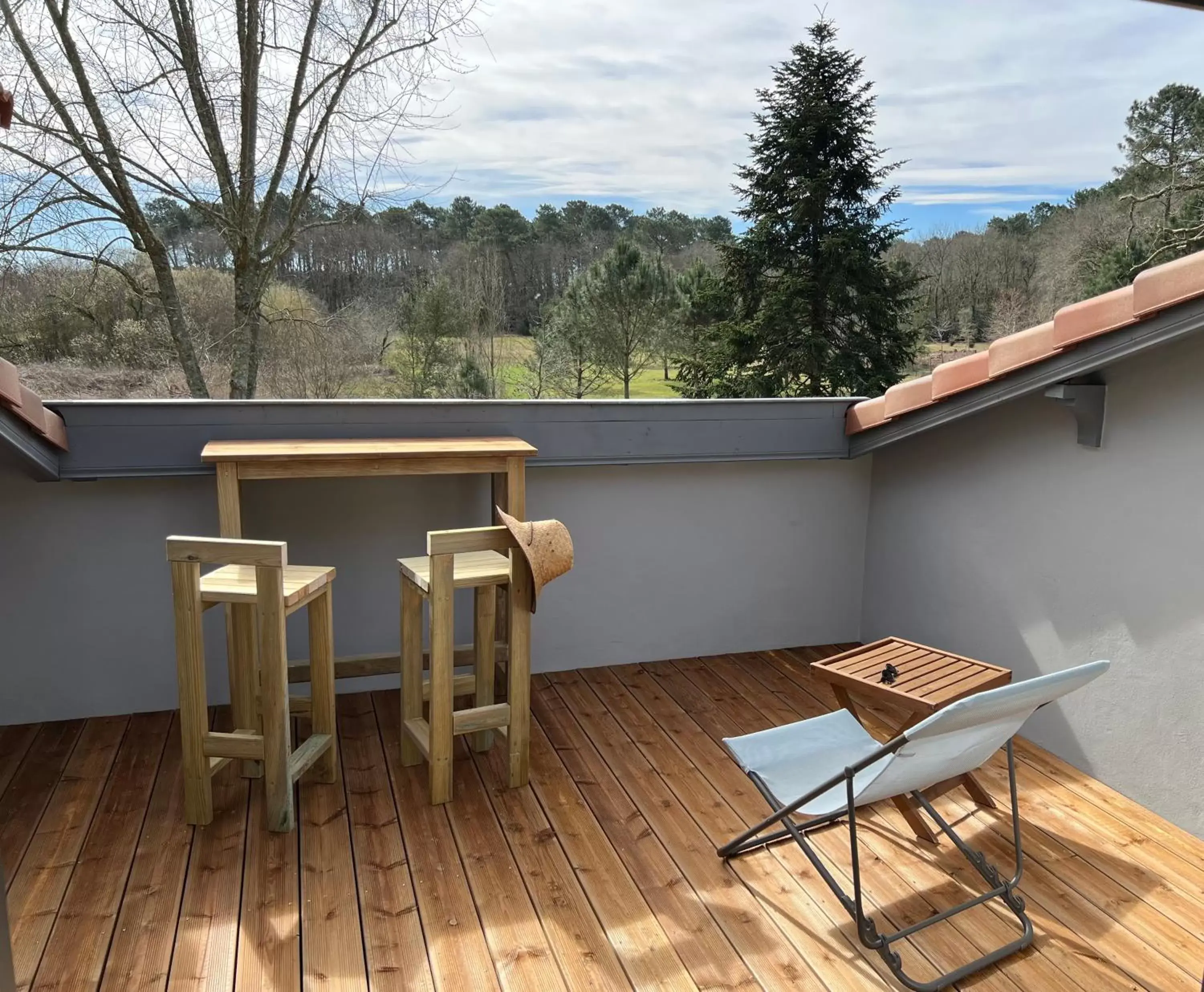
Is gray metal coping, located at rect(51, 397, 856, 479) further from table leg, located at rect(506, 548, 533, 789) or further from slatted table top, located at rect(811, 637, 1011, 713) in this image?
slatted table top, located at rect(811, 637, 1011, 713)

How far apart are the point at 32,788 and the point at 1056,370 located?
3.76 meters

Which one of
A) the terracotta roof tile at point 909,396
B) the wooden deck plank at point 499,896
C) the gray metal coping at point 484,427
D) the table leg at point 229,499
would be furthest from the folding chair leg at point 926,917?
the table leg at point 229,499

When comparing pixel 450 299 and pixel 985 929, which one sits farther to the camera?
pixel 450 299

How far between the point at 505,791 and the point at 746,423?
76.0 inches

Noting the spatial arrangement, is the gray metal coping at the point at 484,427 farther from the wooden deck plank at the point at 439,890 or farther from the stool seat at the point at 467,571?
the wooden deck plank at the point at 439,890

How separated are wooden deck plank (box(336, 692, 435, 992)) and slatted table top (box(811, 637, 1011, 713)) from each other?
1.40m

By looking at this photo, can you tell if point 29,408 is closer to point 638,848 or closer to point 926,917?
point 638,848

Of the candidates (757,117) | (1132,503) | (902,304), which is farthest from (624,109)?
(1132,503)

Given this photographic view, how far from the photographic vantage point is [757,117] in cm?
1396

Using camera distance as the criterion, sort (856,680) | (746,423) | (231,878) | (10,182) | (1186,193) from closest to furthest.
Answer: (231,878)
(856,680)
(746,423)
(10,182)
(1186,193)

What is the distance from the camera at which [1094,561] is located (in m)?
3.17

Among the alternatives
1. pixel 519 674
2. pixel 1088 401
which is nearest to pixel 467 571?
pixel 519 674

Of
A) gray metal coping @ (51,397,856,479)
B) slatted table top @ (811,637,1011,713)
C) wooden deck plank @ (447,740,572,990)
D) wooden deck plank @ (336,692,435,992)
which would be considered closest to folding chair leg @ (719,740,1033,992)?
slatted table top @ (811,637,1011,713)

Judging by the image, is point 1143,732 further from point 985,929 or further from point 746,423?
point 746,423
